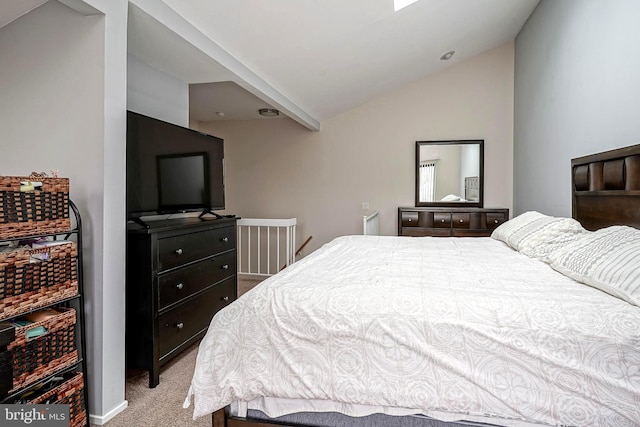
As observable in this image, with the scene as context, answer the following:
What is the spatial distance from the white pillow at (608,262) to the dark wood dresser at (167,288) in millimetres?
2125

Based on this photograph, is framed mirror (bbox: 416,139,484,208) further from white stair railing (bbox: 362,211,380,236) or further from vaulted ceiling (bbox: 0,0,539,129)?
vaulted ceiling (bbox: 0,0,539,129)

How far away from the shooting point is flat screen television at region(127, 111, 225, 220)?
2215 millimetres

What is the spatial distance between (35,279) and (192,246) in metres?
1.06

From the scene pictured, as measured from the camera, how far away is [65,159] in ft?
6.16

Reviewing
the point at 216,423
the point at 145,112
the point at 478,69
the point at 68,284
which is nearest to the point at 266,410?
the point at 216,423

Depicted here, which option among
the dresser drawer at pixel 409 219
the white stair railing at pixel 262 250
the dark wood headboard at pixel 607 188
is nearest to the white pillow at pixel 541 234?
the dark wood headboard at pixel 607 188

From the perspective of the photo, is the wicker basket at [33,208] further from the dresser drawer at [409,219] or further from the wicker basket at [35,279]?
the dresser drawer at [409,219]

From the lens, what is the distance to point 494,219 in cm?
445

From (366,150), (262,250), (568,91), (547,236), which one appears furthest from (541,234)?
(262,250)

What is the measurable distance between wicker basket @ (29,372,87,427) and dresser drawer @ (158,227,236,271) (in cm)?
71

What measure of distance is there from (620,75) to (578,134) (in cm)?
62

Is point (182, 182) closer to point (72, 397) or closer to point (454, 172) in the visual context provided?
point (72, 397)

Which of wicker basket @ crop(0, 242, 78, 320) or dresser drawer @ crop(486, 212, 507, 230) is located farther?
dresser drawer @ crop(486, 212, 507, 230)

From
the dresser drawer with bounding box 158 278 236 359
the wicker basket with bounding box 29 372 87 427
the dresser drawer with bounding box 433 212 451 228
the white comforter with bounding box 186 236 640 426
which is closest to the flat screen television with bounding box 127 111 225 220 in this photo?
the dresser drawer with bounding box 158 278 236 359
